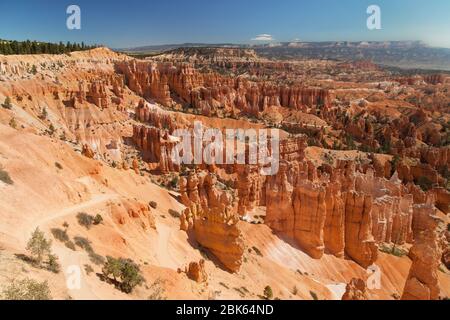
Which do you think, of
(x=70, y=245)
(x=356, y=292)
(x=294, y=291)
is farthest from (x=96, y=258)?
(x=294, y=291)

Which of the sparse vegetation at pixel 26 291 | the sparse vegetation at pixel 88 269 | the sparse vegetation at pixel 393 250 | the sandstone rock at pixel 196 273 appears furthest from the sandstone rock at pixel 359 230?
the sparse vegetation at pixel 26 291

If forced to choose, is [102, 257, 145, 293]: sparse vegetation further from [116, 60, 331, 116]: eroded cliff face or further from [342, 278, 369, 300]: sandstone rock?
[116, 60, 331, 116]: eroded cliff face

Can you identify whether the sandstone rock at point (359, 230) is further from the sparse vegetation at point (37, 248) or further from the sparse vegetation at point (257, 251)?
the sparse vegetation at point (37, 248)

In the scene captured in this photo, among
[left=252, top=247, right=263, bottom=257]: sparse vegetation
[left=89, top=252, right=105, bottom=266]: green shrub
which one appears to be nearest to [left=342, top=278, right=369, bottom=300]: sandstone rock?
[left=252, top=247, right=263, bottom=257]: sparse vegetation

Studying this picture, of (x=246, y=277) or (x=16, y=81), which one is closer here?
(x=246, y=277)

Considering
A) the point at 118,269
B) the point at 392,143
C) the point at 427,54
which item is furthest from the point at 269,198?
the point at 427,54

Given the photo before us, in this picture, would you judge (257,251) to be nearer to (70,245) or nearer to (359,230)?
(359,230)
